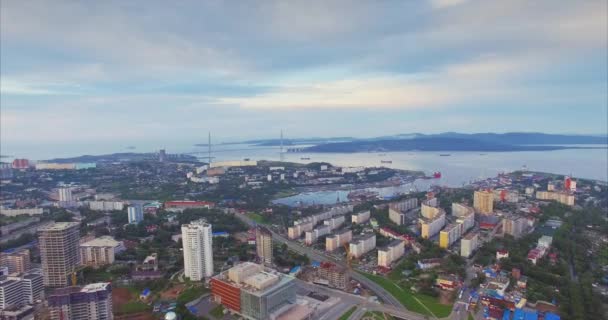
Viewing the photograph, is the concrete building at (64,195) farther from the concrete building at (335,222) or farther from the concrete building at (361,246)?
the concrete building at (361,246)

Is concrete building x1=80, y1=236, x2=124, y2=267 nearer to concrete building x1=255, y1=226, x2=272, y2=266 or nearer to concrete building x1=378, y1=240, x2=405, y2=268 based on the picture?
concrete building x1=255, y1=226, x2=272, y2=266

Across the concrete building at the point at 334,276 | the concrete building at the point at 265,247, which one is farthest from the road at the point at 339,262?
the concrete building at the point at 265,247

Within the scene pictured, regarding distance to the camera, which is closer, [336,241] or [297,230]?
[336,241]

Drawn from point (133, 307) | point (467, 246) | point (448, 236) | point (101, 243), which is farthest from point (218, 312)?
point (448, 236)

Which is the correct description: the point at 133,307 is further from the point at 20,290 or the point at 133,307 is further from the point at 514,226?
the point at 514,226

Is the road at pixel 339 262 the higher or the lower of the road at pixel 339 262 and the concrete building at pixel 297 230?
the lower
